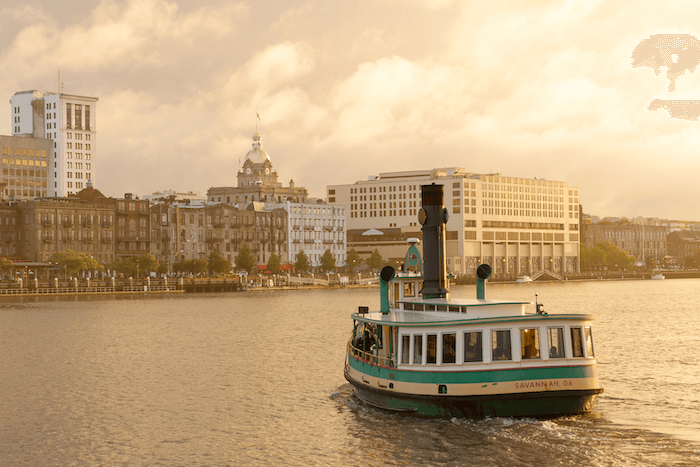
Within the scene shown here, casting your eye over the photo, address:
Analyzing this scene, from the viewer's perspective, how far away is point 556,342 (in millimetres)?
30766

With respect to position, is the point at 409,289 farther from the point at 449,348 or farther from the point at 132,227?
the point at 132,227

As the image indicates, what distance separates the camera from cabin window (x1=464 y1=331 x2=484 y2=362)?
30953 mm

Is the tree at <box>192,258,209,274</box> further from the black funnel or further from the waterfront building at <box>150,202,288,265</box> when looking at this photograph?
the black funnel

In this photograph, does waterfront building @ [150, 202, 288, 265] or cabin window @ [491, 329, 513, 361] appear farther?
waterfront building @ [150, 202, 288, 265]

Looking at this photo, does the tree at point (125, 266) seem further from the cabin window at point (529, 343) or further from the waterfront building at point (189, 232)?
the cabin window at point (529, 343)

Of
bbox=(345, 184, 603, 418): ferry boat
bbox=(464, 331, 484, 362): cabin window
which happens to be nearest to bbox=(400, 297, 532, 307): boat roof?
bbox=(345, 184, 603, 418): ferry boat

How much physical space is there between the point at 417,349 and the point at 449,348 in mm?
1445

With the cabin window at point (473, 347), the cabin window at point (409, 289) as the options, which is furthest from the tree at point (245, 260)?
the cabin window at point (473, 347)

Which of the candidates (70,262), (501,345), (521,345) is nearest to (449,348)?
(501,345)

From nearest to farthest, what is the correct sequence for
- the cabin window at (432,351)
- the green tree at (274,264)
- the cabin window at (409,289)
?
the cabin window at (432,351) → the cabin window at (409,289) → the green tree at (274,264)

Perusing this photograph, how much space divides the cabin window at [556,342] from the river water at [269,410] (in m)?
2.61

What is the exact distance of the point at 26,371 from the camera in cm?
5409

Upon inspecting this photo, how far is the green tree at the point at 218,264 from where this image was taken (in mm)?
178875

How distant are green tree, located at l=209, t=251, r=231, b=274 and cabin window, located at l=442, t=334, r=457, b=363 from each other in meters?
150
